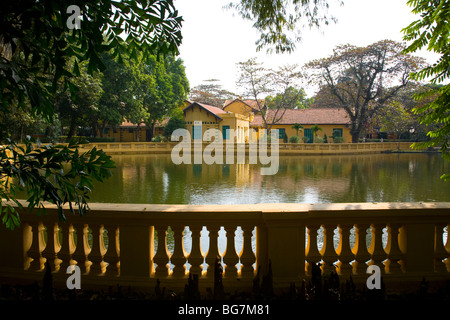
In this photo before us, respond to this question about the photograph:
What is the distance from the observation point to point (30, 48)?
6.30 ft

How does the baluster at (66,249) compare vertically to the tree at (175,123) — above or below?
below

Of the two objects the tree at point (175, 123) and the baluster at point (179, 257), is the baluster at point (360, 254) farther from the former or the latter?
the tree at point (175, 123)

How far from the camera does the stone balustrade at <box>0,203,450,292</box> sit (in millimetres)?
2947

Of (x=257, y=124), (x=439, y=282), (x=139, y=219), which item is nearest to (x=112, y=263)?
(x=139, y=219)

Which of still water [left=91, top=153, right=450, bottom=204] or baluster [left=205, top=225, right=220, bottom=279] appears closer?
baluster [left=205, top=225, right=220, bottom=279]

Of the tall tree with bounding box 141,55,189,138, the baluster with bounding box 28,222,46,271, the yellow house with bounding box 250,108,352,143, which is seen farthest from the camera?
the yellow house with bounding box 250,108,352,143

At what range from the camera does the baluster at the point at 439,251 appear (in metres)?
3.10

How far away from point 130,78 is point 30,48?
116 feet

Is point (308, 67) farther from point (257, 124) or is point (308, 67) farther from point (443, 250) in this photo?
point (443, 250)

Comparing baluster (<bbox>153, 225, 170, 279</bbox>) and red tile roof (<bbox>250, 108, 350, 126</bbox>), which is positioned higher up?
red tile roof (<bbox>250, 108, 350, 126</bbox>)

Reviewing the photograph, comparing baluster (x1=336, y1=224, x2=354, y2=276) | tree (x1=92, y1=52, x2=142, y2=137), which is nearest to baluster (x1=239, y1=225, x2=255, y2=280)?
baluster (x1=336, y1=224, x2=354, y2=276)

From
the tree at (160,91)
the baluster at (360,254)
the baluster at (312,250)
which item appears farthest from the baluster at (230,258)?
the tree at (160,91)

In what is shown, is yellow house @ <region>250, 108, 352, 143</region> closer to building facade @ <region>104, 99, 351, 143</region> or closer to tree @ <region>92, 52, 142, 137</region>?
building facade @ <region>104, 99, 351, 143</region>

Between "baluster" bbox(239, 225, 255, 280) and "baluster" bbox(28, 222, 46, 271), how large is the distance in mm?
1694
